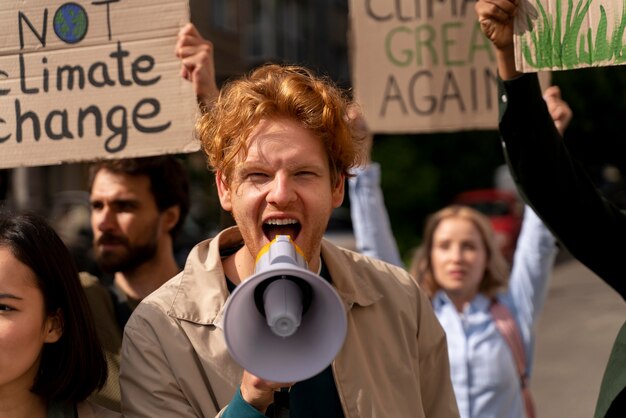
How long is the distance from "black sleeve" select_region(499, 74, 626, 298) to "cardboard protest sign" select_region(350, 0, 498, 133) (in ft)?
4.64

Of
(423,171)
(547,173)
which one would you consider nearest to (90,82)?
(547,173)

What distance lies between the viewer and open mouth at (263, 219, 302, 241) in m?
2.25

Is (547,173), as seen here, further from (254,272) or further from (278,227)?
(254,272)

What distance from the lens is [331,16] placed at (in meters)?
33.3

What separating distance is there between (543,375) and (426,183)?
34.1ft

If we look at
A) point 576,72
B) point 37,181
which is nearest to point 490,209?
point 576,72

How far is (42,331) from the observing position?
A: 235 cm

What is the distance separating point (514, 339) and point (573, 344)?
7967 mm

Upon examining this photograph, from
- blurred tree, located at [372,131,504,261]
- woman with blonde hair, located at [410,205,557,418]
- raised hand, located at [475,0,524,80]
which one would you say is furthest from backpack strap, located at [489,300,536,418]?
blurred tree, located at [372,131,504,261]

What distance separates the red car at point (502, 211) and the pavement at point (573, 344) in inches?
42.2

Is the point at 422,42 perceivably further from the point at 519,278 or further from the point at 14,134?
the point at 14,134

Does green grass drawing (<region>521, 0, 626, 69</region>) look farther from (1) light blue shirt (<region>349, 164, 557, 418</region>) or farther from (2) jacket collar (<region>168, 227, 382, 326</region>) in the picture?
(1) light blue shirt (<region>349, 164, 557, 418</region>)

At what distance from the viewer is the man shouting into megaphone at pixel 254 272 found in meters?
2.26

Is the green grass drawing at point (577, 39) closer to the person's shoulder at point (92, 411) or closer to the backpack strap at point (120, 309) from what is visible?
the person's shoulder at point (92, 411)
